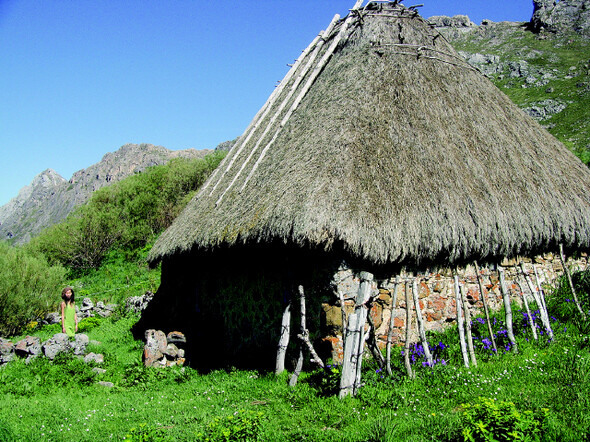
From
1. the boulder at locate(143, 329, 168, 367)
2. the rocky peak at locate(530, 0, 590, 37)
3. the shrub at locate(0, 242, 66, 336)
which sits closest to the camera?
the boulder at locate(143, 329, 168, 367)

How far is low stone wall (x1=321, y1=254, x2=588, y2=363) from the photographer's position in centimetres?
522

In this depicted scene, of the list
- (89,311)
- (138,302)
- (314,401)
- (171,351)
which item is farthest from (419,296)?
(89,311)

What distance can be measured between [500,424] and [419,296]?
3041mm

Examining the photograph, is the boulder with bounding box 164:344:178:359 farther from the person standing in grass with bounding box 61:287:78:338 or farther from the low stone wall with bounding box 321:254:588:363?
the low stone wall with bounding box 321:254:588:363

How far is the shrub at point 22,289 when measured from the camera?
415 inches

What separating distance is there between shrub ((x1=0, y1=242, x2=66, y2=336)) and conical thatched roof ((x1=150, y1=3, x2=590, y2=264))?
4.93 meters

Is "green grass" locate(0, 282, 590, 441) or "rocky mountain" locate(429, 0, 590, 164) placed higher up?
"rocky mountain" locate(429, 0, 590, 164)

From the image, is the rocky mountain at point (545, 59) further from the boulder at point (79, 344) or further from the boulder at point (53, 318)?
the boulder at point (79, 344)

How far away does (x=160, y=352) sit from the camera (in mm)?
7223

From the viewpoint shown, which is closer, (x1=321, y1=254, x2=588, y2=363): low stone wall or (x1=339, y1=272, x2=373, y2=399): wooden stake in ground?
(x1=339, y1=272, x2=373, y2=399): wooden stake in ground

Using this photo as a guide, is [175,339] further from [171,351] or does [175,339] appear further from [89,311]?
[89,311]

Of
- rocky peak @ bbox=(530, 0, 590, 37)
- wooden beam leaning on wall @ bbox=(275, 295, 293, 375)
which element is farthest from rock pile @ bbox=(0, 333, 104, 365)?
rocky peak @ bbox=(530, 0, 590, 37)

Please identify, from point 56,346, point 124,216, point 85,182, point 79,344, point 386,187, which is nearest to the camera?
point 386,187

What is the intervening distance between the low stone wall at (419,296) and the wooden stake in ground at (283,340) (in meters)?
0.46
